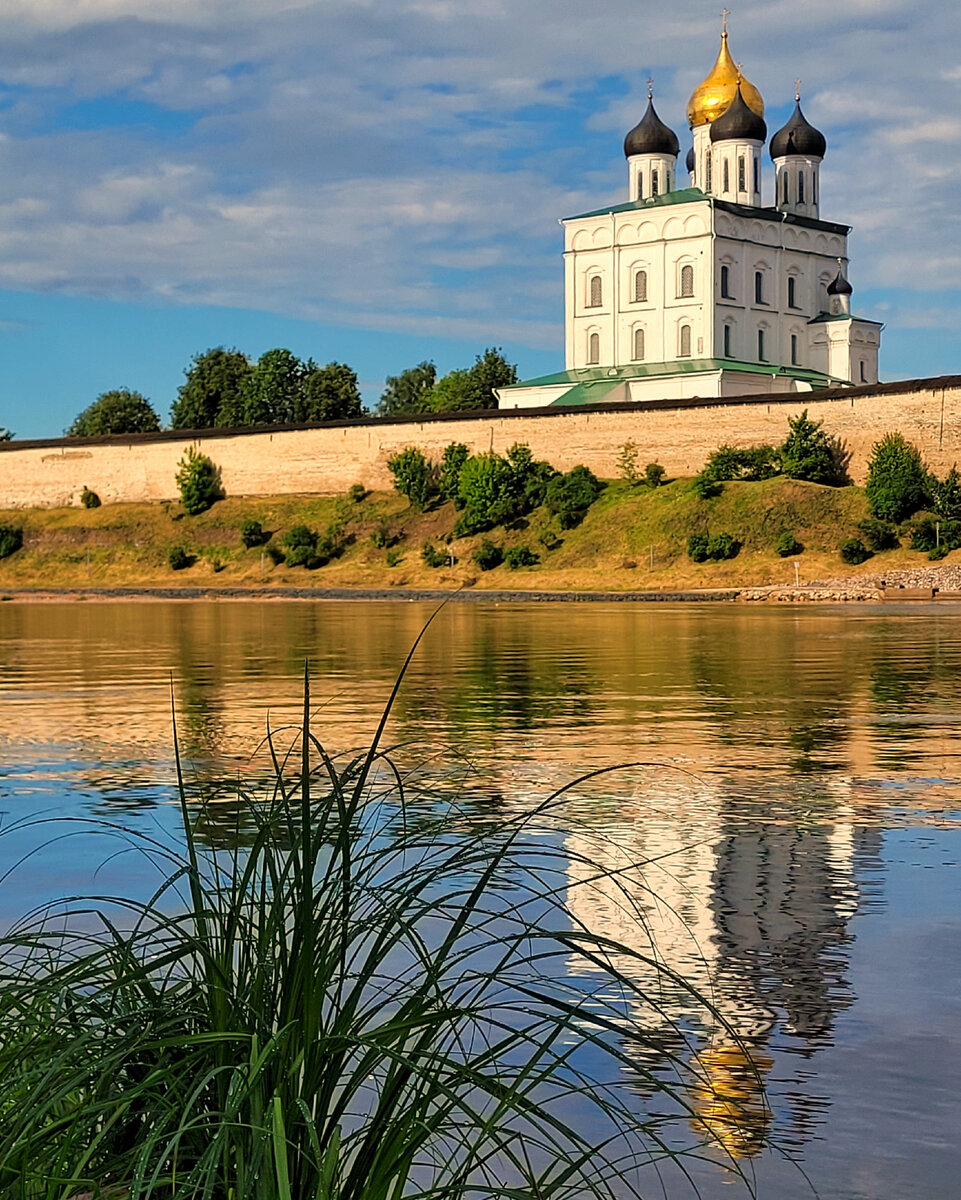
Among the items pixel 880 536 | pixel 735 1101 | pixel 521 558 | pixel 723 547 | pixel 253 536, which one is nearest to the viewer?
pixel 735 1101

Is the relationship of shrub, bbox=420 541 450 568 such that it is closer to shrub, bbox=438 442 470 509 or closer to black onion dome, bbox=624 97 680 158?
shrub, bbox=438 442 470 509

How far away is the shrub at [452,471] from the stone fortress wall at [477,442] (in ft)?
3.41

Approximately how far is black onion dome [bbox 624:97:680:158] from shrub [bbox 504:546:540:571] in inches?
1283

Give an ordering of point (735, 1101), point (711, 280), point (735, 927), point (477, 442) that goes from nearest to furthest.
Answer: point (735, 1101)
point (735, 927)
point (477, 442)
point (711, 280)

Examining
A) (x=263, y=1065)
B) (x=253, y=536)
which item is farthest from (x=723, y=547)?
(x=263, y=1065)

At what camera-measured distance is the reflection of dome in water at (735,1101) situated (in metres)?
4.11

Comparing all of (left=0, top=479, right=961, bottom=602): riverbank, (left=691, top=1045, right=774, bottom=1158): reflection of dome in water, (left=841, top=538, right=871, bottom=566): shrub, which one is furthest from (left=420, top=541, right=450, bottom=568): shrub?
(left=691, top=1045, right=774, bottom=1158): reflection of dome in water

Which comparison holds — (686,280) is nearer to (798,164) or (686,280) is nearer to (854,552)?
(798,164)

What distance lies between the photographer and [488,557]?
63.2 metres

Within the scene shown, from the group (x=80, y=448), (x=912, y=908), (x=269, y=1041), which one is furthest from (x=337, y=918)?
(x=80, y=448)

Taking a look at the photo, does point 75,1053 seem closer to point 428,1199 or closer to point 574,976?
point 428,1199

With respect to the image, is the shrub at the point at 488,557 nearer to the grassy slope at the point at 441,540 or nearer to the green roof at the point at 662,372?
the grassy slope at the point at 441,540

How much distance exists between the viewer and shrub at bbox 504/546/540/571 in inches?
2443

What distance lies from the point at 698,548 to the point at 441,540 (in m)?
13.6
